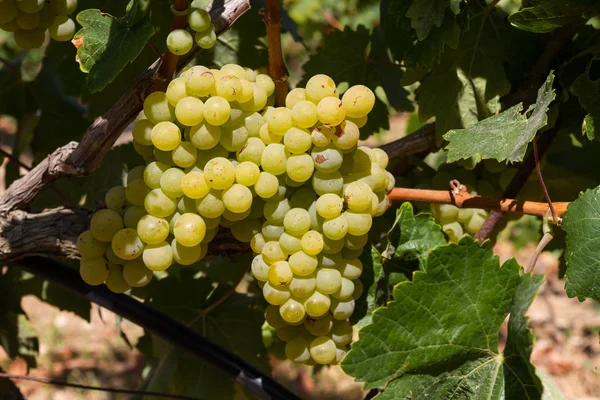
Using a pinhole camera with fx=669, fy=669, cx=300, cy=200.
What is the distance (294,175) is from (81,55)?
0.27 meters

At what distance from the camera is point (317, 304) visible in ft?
2.56

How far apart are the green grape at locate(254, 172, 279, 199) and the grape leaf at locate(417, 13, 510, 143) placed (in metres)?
0.31

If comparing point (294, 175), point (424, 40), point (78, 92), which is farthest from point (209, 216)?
point (78, 92)

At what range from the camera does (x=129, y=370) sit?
2850 mm

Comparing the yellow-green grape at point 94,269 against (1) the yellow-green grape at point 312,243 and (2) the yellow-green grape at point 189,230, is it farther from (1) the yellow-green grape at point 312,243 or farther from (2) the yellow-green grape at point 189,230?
(1) the yellow-green grape at point 312,243

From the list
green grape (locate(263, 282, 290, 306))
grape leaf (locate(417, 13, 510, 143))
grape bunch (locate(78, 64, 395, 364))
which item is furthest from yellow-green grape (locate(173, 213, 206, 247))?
grape leaf (locate(417, 13, 510, 143))

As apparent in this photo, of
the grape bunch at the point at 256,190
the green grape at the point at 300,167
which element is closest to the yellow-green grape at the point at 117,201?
the grape bunch at the point at 256,190

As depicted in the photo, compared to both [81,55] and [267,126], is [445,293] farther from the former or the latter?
[81,55]

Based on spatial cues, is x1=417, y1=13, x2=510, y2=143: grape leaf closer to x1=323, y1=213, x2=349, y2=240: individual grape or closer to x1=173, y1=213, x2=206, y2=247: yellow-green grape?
x1=323, y1=213, x2=349, y2=240: individual grape

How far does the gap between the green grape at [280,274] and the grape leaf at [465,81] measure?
336mm

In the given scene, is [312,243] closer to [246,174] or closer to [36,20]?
[246,174]

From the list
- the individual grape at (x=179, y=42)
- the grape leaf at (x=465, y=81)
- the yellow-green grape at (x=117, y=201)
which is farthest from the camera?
the grape leaf at (x=465, y=81)

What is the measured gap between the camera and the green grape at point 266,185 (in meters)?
0.76

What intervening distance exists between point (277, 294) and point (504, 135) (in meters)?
0.32
